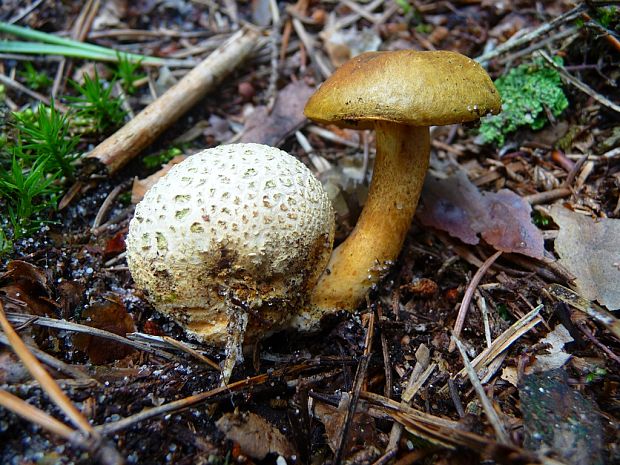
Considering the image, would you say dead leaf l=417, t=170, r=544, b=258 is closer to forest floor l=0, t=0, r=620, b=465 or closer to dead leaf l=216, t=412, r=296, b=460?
forest floor l=0, t=0, r=620, b=465

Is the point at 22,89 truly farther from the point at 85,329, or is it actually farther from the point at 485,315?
the point at 485,315

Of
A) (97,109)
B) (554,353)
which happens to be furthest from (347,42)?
(554,353)

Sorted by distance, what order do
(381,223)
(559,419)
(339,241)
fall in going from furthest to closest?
(339,241), (381,223), (559,419)

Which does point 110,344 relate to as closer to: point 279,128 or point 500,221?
point 279,128

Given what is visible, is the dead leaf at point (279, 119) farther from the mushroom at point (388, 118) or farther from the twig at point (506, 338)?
the twig at point (506, 338)

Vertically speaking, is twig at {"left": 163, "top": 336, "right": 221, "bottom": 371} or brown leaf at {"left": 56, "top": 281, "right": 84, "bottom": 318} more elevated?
brown leaf at {"left": 56, "top": 281, "right": 84, "bottom": 318}

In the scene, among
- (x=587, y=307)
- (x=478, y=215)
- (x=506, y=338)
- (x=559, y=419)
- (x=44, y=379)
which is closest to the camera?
(x=44, y=379)

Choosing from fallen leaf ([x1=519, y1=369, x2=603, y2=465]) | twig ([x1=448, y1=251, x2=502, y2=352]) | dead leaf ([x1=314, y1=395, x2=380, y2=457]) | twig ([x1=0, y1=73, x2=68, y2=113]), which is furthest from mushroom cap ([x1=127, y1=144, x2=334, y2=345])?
twig ([x1=0, y1=73, x2=68, y2=113])
